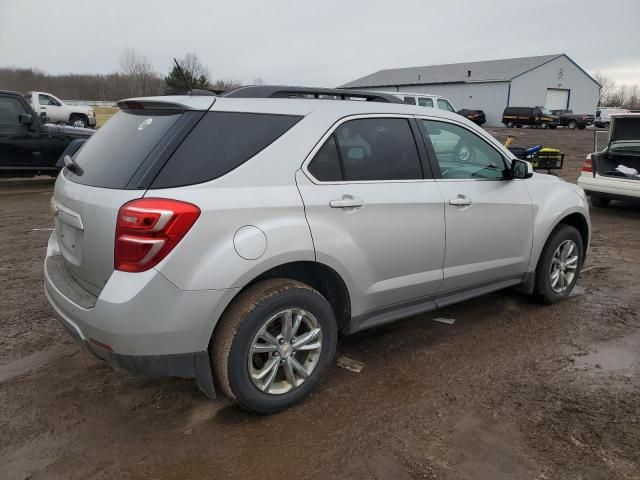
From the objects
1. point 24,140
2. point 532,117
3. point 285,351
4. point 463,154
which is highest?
point 463,154

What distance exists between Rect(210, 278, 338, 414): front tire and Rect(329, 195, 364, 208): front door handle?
0.50m

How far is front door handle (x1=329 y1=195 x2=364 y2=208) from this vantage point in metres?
2.95

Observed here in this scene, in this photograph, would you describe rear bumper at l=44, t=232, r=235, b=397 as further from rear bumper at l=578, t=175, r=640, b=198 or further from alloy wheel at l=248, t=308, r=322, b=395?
rear bumper at l=578, t=175, r=640, b=198

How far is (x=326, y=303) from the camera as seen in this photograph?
2.99 metres

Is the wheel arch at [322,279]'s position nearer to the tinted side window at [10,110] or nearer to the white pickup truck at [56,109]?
the tinted side window at [10,110]

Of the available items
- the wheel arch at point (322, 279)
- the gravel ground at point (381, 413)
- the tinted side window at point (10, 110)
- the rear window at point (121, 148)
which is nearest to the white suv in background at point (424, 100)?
the tinted side window at point (10, 110)

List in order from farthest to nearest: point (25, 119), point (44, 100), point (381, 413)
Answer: point (44, 100) → point (25, 119) → point (381, 413)

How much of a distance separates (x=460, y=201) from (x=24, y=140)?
957 cm

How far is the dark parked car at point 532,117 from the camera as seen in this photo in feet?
135

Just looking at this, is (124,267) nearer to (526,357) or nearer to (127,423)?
(127,423)

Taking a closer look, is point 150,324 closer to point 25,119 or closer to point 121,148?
point 121,148

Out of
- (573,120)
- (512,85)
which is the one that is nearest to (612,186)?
(573,120)

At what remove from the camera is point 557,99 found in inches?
2080

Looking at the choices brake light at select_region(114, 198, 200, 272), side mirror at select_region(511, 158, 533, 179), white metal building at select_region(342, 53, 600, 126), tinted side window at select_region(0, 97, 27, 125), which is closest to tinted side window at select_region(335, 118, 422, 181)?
side mirror at select_region(511, 158, 533, 179)
